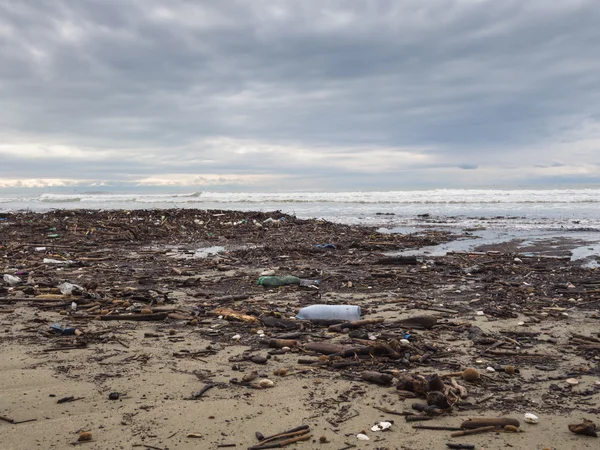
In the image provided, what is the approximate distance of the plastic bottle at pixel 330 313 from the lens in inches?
227

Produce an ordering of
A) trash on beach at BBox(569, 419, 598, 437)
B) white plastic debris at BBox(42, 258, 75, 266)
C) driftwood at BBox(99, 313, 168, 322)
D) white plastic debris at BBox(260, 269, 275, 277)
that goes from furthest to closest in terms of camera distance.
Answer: white plastic debris at BBox(42, 258, 75, 266)
white plastic debris at BBox(260, 269, 275, 277)
driftwood at BBox(99, 313, 168, 322)
trash on beach at BBox(569, 419, 598, 437)

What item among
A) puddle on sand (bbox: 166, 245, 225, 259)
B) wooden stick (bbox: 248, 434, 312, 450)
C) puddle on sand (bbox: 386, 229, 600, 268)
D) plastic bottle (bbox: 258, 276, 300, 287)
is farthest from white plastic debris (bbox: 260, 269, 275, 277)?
wooden stick (bbox: 248, 434, 312, 450)

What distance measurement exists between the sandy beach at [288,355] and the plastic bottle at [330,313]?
0.79ft

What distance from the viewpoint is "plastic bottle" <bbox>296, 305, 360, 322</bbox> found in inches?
227

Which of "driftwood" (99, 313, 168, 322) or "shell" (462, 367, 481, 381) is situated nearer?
"shell" (462, 367, 481, 381)

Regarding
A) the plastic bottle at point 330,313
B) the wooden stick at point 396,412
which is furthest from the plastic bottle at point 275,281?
the wooden stick at point 396,412

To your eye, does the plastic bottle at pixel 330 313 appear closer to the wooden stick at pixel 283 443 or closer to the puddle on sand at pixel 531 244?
the wooden stick at pixel 283 443

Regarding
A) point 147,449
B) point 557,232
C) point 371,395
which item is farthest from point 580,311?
point 557,232

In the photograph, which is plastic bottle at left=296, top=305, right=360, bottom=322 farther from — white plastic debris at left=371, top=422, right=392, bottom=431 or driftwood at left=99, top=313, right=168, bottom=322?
white plastic debris at left=371, top=422, right=392, bottom=431

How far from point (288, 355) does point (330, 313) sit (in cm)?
140

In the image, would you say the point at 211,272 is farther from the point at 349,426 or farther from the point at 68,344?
the point at 349,426

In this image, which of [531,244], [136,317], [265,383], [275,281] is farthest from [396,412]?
[531,244]

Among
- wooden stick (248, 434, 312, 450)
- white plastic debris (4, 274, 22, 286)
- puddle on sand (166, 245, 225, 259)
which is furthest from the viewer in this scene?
puddle on sand (166, 245, 225, 259)

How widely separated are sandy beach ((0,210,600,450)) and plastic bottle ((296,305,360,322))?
0.24 metres
